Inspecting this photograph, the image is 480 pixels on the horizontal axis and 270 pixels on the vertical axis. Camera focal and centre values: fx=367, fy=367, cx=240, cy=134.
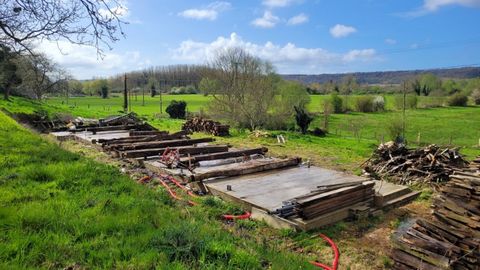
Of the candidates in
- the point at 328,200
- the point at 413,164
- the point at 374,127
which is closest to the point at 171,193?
the point at 328,200

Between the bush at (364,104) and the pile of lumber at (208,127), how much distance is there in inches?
1434

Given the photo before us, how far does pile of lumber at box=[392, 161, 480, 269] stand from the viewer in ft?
14.6

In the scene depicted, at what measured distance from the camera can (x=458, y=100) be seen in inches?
2393

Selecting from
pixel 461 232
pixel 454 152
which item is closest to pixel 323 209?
pixel 461 232

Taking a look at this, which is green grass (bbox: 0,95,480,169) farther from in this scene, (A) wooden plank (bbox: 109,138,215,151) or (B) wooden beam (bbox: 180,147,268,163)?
(A) wooden plank (bbox: 109,138,215,151)

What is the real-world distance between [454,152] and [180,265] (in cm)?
1052

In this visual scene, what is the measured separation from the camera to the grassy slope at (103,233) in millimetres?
3539

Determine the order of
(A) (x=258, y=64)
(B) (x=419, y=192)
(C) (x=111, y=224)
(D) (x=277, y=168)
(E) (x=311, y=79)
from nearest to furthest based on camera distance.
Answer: (C) (x=111, y=224) < (B) (x=419, y=192) < (D) (x=277, y=168) < (A) (x=258, y=64) < (E) (x=311, y=79)

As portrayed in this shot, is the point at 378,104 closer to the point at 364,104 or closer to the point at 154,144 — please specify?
the point at 364,104

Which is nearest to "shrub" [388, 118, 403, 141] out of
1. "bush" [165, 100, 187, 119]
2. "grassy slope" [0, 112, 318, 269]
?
"bush" [165, 100, 187, 119]

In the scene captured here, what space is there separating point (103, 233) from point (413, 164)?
9182 mm

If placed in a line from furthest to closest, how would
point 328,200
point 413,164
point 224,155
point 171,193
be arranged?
point 224,155 → point 413,164 → point 171,193 → point 328,200

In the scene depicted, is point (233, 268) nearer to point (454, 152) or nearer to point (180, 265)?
point (180, 265)

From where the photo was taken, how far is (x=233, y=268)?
357cm
